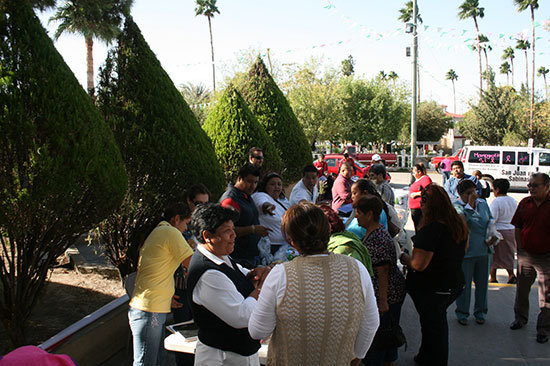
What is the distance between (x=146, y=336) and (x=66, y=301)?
2960 millimetres

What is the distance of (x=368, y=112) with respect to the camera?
37469 millimetres

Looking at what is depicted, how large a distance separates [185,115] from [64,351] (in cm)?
310

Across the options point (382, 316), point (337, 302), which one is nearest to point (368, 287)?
point (337, 302)

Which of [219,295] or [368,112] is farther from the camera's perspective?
[368,112]

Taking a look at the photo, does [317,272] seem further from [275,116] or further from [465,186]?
[275,116]

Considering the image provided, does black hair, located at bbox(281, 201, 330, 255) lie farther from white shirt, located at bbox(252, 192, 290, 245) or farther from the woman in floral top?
white shirt, located at bbox(252, 192, 290, 245)

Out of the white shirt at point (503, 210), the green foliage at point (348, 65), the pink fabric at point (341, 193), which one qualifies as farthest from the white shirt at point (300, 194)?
the green foliage at point (348, 65)

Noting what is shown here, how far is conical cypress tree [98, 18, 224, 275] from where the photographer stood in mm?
5434

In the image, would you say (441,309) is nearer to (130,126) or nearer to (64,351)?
(64,351)

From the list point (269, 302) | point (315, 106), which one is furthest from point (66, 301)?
point (315, 106)

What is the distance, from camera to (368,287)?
2.35m

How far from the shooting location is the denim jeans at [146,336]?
3.41 meters

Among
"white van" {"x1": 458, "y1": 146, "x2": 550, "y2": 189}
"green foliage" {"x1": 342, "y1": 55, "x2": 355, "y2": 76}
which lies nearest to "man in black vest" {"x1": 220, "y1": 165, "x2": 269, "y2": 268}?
"white van" {"x1": 458, "y1": 146, "x2": 550, "y2": 189}

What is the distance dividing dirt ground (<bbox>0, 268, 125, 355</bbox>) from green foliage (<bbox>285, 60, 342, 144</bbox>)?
27195 mm
